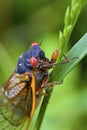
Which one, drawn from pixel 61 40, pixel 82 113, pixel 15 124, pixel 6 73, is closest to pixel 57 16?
pixel 6 73

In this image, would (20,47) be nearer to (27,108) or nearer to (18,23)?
(18,23)

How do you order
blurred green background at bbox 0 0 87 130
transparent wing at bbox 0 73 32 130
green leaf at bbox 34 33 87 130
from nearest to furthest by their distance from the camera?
1. green leaf at bbox 34 33 87 130
2. transparent wing at bbox 0 73 32 130
3. blurred green background at bbox 0 0 87 130

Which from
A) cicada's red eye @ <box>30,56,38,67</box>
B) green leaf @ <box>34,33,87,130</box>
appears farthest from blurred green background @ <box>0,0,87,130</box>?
green leaf @ <box>34,33,87,130</box>

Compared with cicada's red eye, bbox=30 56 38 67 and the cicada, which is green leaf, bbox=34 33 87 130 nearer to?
the cicada

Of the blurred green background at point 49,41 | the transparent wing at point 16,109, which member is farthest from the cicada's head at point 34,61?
the blurred green background at point 49,41

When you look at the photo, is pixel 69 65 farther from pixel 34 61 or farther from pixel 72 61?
pixel 34 61

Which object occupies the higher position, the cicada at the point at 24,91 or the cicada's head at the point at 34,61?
the cicada's head at the point at 34,61

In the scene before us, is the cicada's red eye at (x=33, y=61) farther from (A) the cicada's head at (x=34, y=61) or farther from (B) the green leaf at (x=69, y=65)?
(B) the green leaf at (x=69, y=65)
